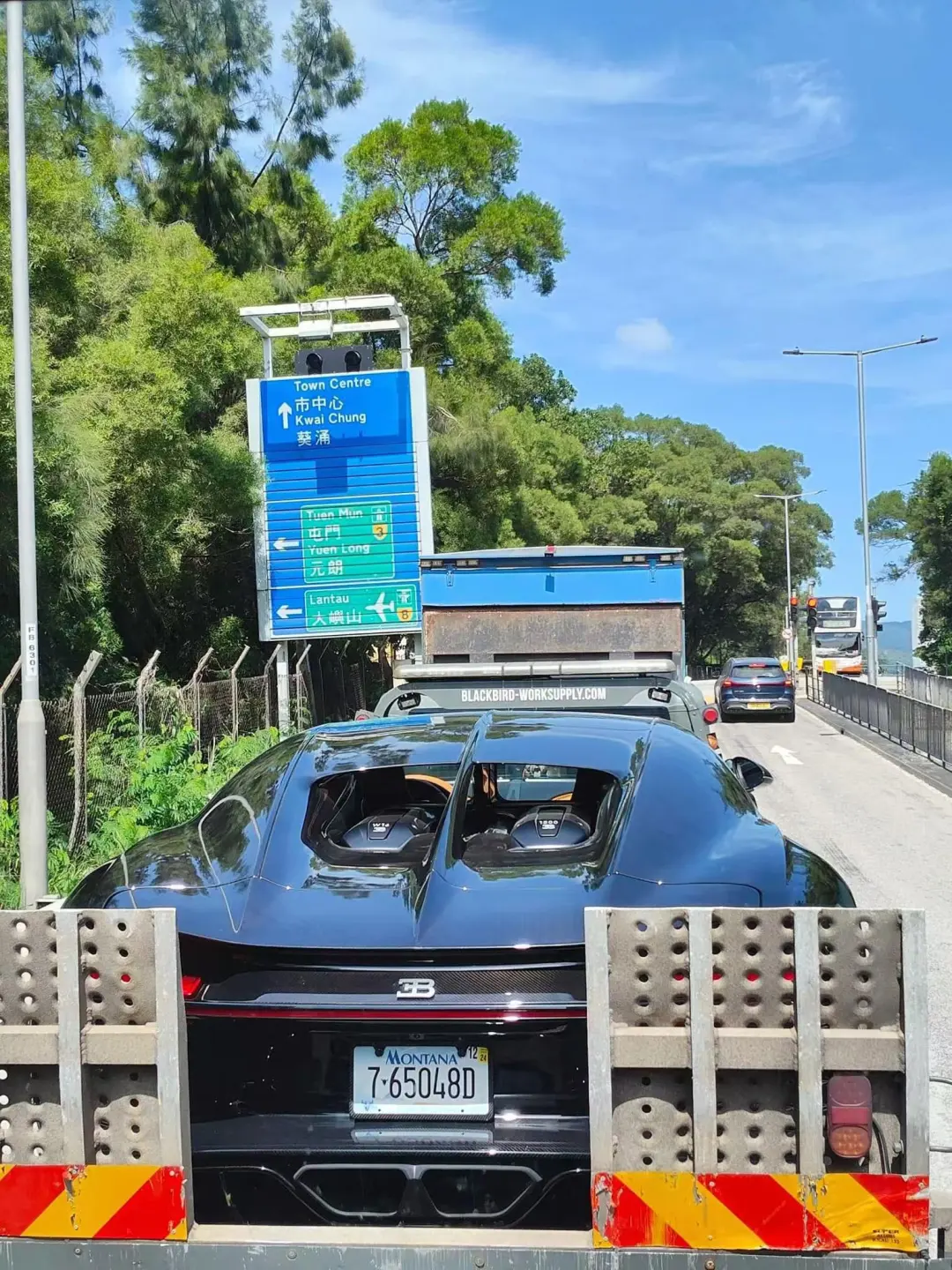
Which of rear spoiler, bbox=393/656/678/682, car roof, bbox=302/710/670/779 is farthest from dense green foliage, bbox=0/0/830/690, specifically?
car roof, bbox=302/710/670/779

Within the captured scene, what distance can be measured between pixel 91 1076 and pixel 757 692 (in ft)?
99.3

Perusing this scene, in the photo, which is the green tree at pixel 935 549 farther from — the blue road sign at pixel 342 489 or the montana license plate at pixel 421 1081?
the montana license plate at pixel 421 1081

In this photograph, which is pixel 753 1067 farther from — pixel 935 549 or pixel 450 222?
pixel 935 549

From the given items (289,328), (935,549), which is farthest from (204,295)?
(935,549)

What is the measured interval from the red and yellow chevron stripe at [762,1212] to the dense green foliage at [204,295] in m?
10.8

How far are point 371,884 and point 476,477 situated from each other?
3106 centimetres

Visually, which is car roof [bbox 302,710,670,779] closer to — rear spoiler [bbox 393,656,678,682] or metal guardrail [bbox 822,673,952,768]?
rear spoiler [bbox 393,656,678,682]

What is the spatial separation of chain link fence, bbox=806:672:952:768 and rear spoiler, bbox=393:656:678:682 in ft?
42.9

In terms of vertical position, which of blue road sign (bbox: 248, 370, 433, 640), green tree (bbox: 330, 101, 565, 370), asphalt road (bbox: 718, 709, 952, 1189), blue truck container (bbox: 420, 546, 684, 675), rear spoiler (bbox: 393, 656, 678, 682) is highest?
green tree (bbox: 330, 101, 565, 370)

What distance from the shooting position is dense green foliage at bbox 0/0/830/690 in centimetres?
1545

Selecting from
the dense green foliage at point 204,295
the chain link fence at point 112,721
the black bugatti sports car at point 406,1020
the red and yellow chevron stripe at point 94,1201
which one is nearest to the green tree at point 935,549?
the dense green foliage at point 204,295

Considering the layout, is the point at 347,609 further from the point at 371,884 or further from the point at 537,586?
the point at 371,884

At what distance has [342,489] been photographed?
64.5 ft

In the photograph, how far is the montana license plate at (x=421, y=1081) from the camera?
328 cm
